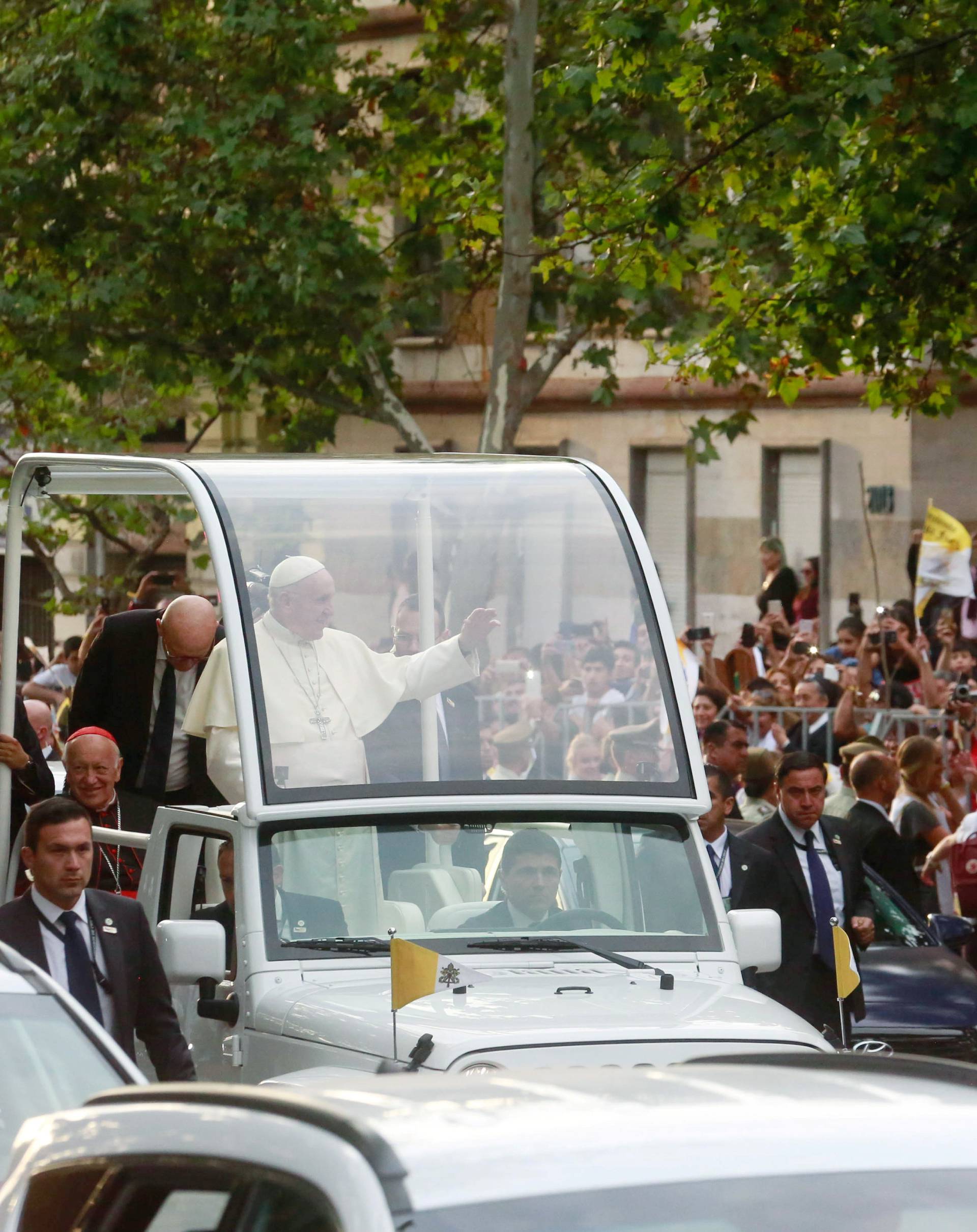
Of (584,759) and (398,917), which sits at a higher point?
(584,759)

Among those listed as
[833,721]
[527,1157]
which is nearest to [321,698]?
[527,1157]

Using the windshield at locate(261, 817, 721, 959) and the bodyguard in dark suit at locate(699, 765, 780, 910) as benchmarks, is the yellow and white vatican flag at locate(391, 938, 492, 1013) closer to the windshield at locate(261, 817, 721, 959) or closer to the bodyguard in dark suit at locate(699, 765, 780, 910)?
the windshield at locate(261, 817, 721, 959)

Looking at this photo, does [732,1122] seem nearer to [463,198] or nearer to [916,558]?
[463,198]

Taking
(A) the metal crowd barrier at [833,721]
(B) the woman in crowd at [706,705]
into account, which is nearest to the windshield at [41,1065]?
(B) the woman in crowd at [706,705]

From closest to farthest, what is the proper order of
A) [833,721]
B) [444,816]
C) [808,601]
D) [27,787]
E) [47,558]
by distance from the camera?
[444,816]
[27,787]
[833,721]
[808,601]
[47,558]

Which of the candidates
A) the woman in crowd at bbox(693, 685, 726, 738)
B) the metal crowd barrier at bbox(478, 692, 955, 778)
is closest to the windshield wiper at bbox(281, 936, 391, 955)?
the woman in crowd at bbox(693, 685, 726, 738)

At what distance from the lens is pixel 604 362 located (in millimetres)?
20594

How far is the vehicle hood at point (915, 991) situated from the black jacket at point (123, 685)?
3.27m

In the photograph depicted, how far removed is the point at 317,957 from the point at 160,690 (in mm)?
2607

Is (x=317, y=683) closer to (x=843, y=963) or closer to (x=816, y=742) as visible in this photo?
(x=843, y=963)

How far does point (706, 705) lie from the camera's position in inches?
538

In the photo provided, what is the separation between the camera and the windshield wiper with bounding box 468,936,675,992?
680cm

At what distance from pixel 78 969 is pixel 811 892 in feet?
11.4

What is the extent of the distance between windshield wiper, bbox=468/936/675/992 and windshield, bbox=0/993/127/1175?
2.05 m
